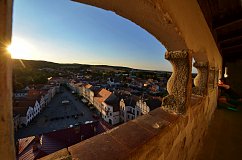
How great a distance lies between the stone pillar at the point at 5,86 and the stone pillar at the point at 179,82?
1388 millimetres

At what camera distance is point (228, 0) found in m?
2.12

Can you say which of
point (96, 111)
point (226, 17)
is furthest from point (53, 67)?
point (226, 17)

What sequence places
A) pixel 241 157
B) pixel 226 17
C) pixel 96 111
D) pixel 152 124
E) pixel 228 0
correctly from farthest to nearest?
pixel 96 111
pixel 226 17
pixel 241 157
pixel 228 0
pixel 152 124

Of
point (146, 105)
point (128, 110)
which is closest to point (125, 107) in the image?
point (128, 110)

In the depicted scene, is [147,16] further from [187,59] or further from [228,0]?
[228,0]

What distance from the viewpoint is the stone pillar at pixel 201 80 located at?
8.65ft

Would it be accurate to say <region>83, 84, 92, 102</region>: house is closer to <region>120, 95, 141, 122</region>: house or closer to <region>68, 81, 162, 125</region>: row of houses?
<region>68, 81, 162, 125</region>: row of houses

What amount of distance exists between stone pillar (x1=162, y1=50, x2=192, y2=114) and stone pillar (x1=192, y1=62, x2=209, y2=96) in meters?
1.33

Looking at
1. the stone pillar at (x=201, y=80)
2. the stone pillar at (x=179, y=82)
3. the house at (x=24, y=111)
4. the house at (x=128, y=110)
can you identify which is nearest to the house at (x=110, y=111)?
the house at (x=128, y=110)

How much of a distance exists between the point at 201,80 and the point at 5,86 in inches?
120

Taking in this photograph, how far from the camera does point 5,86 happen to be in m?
0.36

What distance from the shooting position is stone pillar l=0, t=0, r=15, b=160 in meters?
0.33

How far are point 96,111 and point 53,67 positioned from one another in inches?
2310

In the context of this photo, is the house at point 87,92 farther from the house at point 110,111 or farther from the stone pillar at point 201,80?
the stone pillar at point 201,80
